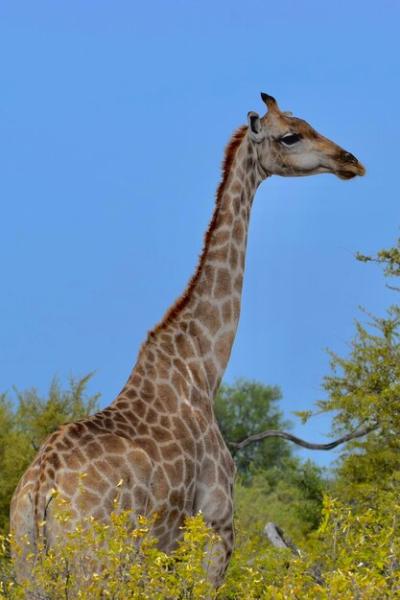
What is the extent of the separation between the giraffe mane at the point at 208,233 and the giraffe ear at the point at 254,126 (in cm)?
16

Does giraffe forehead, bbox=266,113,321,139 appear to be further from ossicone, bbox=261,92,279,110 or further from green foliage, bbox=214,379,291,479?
green foliage, bbox=214,379,291,479

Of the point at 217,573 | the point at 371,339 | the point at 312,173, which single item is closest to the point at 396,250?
the point at 371,339

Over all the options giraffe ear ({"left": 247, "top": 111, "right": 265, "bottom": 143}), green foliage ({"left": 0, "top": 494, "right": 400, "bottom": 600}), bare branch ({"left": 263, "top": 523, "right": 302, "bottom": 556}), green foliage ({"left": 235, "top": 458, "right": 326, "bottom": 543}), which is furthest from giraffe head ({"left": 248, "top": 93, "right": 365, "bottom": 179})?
bare branch ({"left": 263, "top": 523, "right": 302, "bottom": 556})

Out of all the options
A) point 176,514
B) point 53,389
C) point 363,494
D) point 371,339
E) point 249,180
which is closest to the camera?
point 176,514

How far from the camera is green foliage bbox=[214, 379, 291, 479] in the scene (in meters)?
43.7

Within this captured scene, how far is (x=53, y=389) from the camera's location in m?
24.2

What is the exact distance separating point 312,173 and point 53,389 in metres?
13.9

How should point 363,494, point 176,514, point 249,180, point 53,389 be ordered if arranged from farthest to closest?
point 53,389, point 363,494, point 249,180, point 176,514

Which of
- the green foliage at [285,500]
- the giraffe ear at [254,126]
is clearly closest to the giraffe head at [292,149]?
the giraffe ear at [254,126]

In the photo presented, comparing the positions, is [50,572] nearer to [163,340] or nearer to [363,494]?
[163,340]

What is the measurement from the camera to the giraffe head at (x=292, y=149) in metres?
11.0

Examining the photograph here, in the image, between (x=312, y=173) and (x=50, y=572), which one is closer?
(x=50, y=572)

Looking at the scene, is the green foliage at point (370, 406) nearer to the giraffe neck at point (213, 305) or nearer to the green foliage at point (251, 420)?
the giraffe neck at point (213, 305)

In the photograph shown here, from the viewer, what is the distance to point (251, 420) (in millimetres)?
45875
